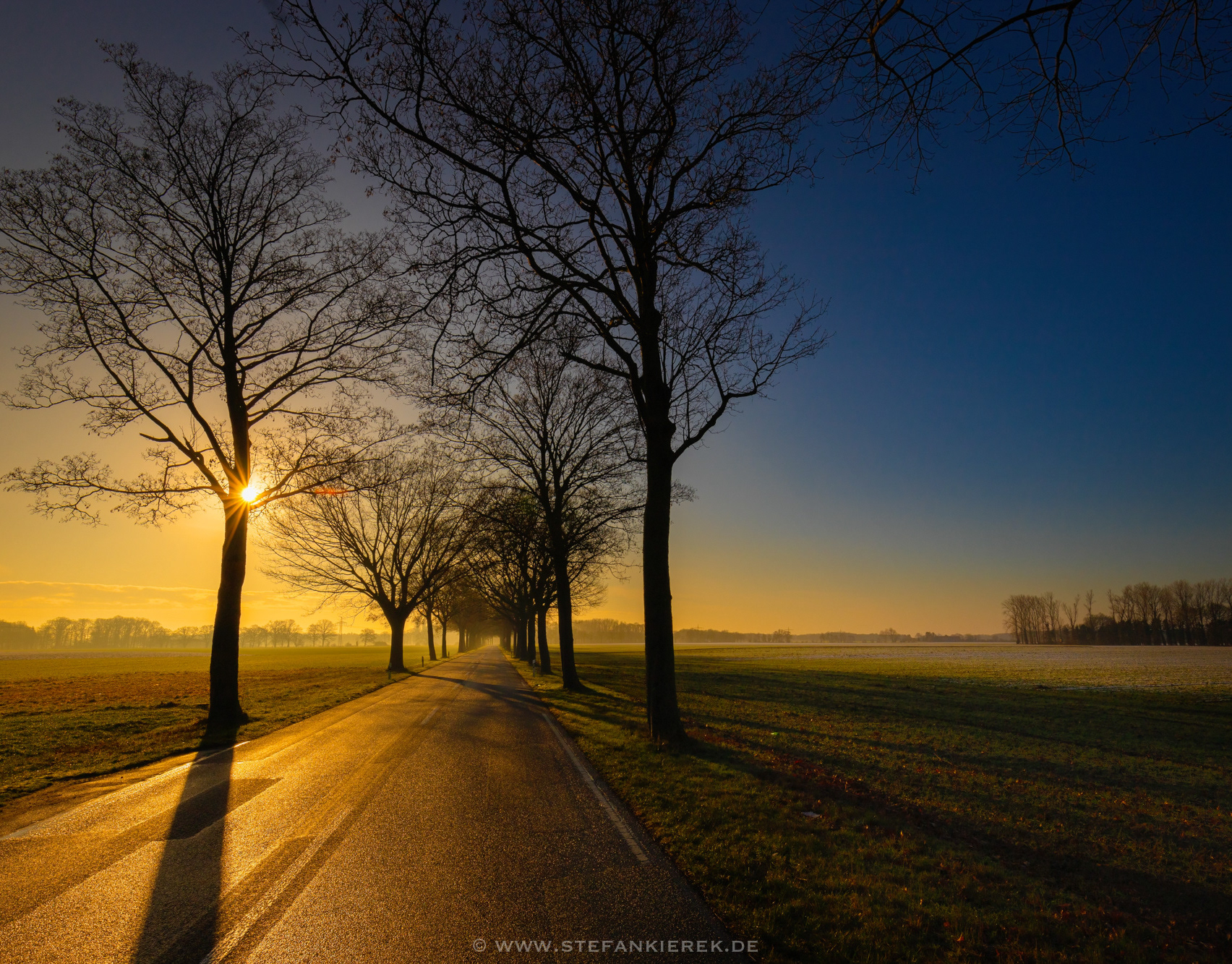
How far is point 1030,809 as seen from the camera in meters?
7.43

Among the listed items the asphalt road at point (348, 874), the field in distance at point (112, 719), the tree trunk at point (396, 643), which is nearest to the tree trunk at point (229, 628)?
the field in distance at point (112, 719)

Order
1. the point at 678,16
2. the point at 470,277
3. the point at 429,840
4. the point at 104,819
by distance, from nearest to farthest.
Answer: the point at 429,840, the point at 104,819, the point at 678,16, the point at 470,277

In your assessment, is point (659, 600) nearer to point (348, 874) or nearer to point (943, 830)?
point (943, 830)

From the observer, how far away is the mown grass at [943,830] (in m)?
4.03

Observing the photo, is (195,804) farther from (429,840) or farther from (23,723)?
(23,723)

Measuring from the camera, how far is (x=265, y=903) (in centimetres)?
400

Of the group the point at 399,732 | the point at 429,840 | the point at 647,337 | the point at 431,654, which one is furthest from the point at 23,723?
the point at 431,654

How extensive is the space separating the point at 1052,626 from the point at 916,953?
20301cm

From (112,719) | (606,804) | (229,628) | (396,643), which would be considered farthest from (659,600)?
(396,643)

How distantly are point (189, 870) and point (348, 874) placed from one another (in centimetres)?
132

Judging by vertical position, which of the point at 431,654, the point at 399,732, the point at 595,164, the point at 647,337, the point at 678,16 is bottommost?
the point at 431,654

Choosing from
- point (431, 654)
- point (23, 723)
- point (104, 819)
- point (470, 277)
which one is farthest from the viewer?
point (431, 654)

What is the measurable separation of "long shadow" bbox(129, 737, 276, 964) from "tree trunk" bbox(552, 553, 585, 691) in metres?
14.6

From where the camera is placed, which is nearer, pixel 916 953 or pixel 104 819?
pixel 916 953
